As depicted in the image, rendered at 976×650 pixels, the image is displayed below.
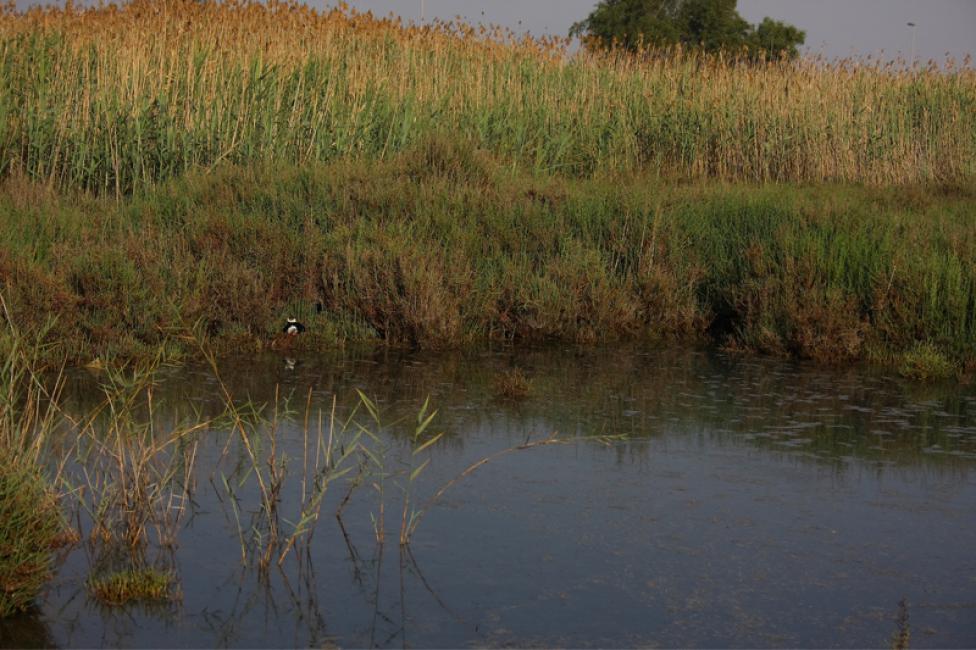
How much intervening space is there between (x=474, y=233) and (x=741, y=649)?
18.9ft

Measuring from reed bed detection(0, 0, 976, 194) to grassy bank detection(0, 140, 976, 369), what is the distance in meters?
0.80

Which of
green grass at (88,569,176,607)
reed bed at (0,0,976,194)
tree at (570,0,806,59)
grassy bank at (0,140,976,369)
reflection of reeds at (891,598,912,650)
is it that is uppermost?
tree at (570,0,806,59)

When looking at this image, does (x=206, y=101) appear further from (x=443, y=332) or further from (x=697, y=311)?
(x=697, y=311)

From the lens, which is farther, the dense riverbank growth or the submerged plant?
the dense riverbank growth

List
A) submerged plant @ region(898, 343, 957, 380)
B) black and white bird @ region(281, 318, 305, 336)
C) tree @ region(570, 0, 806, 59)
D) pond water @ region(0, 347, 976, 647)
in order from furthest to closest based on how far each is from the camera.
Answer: tree @ region(570, 0, 806, 59) < black and white bird @ region(281, 318, 305, 336) < submerged plant @ region(898, 343, 957, 380) < pond water @ region(0, 347, 976, 647)

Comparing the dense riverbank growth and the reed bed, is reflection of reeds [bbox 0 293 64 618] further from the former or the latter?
the reed bed

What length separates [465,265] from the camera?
8672 mm

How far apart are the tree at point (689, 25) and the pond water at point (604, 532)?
111 feet

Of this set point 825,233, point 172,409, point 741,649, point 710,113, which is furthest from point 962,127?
point 741,649

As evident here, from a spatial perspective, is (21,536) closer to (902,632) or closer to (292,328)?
(902,632)

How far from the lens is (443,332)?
8258mm

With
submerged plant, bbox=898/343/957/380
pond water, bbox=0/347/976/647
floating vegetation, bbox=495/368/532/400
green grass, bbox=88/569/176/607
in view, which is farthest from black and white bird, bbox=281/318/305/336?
green grass, bbox=88/569/176/607

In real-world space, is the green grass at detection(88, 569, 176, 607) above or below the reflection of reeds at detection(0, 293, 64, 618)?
below

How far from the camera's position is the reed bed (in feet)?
34.3
